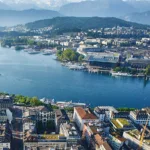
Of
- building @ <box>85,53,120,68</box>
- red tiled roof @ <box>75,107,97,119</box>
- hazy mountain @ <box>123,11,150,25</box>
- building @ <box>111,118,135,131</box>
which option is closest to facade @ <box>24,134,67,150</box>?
red tiled roof @ <box>75,107,97,119</box>

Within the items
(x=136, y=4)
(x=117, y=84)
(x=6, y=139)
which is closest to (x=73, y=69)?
(x=117, y=84)

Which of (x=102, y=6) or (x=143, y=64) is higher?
(x=102, y=6)

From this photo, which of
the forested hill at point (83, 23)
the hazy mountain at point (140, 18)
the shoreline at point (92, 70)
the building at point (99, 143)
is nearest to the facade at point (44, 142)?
the building at point (99, 143)

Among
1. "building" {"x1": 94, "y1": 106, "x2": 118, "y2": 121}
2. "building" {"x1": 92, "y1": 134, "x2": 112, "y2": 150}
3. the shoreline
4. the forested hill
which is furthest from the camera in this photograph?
the forested hill

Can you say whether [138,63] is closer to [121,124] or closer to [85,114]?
[121,124]

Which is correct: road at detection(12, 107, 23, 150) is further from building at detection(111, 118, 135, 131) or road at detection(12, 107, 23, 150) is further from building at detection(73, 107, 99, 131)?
building at detection(111, 118, 135, 131)

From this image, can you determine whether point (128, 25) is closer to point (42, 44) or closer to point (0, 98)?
point (42, 44)
